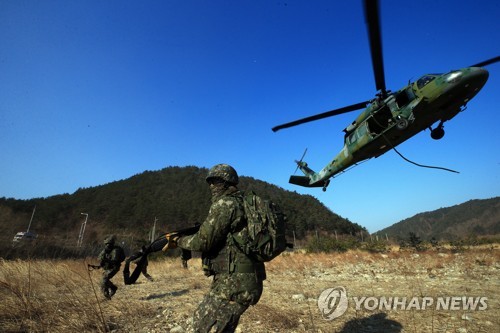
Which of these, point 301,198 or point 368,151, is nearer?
point 368,151

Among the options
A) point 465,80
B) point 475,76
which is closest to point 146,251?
point 465,80

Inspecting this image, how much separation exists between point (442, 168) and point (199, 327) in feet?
25.4

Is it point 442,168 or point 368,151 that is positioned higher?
point 368,151

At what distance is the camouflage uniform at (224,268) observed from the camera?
2.27 metres

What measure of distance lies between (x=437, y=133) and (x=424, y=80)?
73.2 inches

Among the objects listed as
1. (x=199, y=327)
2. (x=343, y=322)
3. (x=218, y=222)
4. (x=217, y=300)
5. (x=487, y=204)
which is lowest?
(x=343, y=322)

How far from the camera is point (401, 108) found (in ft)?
27.5

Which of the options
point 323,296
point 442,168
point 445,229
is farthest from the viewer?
point 445,229

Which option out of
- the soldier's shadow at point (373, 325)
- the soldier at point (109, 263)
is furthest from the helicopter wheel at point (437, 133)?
the soldier at point (109, 263)

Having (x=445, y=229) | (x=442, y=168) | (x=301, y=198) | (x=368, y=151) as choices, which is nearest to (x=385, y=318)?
(x=442, y=168)

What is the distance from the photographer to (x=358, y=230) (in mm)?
79562

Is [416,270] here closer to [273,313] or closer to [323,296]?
[323,296]

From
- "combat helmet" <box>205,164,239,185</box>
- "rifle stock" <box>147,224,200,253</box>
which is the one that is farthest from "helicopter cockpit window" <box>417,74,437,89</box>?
"rifle stock" <box>147,224,200,253</box>

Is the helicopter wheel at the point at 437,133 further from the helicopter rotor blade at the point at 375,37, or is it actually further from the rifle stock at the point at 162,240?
the rifle stock at the point at 162,240
